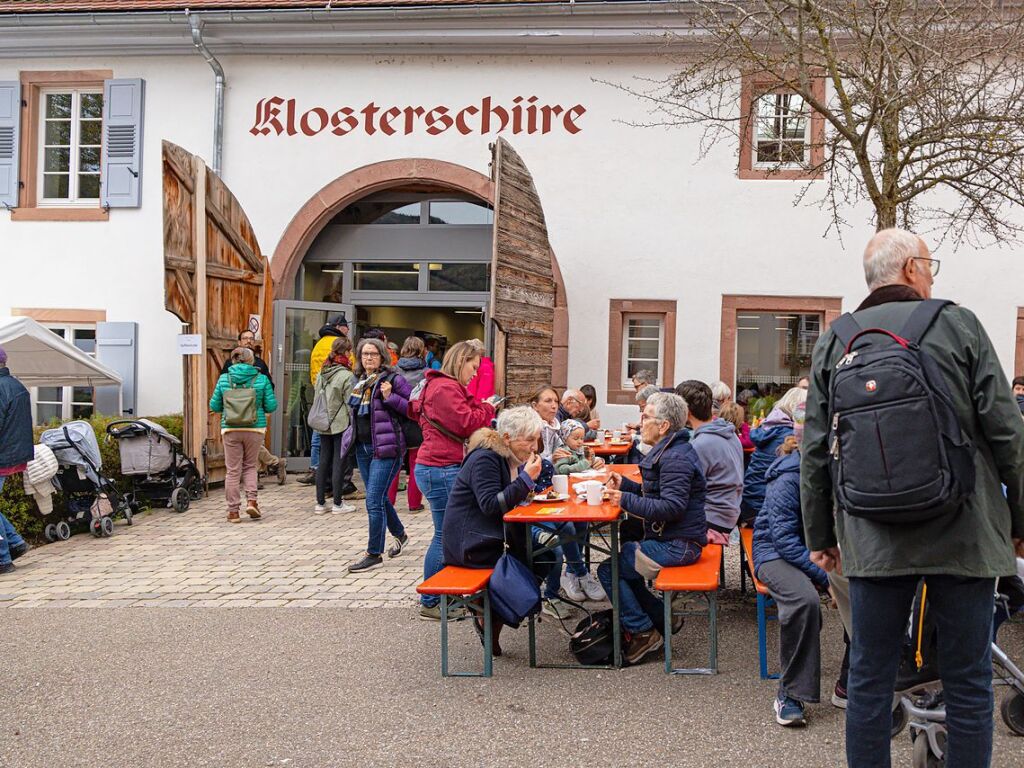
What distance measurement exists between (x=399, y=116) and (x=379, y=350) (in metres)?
5.60

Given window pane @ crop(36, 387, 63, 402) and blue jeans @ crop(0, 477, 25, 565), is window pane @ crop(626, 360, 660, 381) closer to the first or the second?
blue jeans @ crop(0, 477, 25, 565)

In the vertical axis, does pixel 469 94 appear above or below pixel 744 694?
above

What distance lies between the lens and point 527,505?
16.9 feet

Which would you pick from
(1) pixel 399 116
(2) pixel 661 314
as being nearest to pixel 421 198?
(1) pixel 399 116

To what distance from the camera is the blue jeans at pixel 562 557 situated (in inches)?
216

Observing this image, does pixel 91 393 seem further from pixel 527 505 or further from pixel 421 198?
pixel 527 505

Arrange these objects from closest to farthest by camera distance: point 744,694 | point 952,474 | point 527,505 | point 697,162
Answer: point 952,474 → point 744,694 → point 527,505 → point 697,162

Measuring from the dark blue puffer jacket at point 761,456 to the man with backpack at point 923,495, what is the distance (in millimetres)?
2444

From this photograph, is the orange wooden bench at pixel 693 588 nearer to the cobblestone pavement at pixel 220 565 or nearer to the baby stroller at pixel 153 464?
the cobblestone pavement at pixel 220 565

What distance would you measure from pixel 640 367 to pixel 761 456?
20.7 ft

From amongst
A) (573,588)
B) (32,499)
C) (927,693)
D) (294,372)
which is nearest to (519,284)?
(294,372)

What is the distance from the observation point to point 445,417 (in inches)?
240

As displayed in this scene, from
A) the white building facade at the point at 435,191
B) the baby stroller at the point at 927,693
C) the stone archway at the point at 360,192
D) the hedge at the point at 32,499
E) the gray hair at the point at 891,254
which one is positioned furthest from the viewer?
the stone archway at the point at 360,192

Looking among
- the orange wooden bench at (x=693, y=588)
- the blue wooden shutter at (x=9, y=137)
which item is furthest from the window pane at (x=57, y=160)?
the orange wooden bench at (x=693, y=588)
